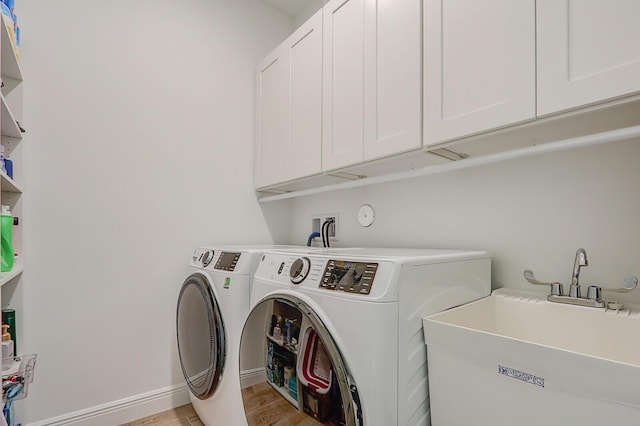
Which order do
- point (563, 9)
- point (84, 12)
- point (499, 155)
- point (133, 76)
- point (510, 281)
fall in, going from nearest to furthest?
point (563, 9)
point (499, 155)
point (510, 281)
point (84, 12)
point (133, 76)

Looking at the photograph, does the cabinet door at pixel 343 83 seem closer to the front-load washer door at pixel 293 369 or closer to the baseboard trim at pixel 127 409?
A: the front-load washer door at pixel 293 369

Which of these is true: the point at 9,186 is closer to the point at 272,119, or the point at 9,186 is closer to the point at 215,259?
the point at 215,259

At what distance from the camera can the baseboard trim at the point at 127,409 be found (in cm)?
170

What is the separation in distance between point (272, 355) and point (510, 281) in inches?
38.6

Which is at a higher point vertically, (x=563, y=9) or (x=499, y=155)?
(x=563, y=9)

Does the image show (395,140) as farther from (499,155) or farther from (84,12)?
(84,12)

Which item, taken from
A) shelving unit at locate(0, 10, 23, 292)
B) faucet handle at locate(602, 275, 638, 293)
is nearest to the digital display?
shelving unit at locate(0, 10, 23, 292)

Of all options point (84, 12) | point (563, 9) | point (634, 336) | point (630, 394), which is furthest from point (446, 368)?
point (84, 12)

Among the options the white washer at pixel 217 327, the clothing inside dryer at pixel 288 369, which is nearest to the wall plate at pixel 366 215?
the white washer at pixel 217 327

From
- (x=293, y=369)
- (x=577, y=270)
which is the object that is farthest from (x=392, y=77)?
(x=293, y=369)

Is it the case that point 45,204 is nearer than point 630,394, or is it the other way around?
point 630,394

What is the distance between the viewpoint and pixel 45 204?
1.68 metres

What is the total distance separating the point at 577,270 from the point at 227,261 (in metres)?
1.37

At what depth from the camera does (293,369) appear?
1077mm
